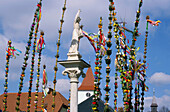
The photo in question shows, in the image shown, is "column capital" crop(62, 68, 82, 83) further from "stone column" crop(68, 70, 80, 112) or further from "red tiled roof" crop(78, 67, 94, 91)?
"red tiled roof" crop(78, 67, 94, 91)

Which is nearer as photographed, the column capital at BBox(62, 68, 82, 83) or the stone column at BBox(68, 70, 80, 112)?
the stone column at BBox(68, 70, 80, 112)

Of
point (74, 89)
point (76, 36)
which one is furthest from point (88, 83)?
point (74, 89)

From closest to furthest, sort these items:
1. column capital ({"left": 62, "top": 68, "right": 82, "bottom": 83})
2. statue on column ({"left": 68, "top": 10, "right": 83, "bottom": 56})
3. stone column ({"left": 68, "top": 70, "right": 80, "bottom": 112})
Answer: stone column ({"left": 68, "top": 70, "right": 80, "bottom": 112}) → column capital ({"left": 62, "top": 68, "right": 82, "bottom": 83}) → statue on column ({"left": 68, "top": 10, "right": 83, "bottom": 56})

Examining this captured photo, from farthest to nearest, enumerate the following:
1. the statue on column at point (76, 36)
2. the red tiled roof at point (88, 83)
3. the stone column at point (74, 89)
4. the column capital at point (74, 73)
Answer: the red tiled roof at point (88, 83) → the statue on column at point (76, 36) → the column capital at point (74, 73) → the stone column at point (74, 89)

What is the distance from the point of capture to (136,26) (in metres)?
8.20

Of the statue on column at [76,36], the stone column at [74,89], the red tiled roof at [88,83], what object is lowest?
the stone column at [74,89]

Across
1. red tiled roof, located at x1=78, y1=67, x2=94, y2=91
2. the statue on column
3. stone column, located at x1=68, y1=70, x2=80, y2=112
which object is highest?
red tiled roof, located at x1=78, y1=67, x2=94, y2=91

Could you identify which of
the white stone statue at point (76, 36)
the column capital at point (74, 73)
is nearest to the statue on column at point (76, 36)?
the white stone statue at point (76, 36)

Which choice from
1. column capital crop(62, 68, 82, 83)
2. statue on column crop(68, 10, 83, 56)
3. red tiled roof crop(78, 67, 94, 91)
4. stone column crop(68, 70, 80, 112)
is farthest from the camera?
red tiled roof crop(78, 67, 94, 91)

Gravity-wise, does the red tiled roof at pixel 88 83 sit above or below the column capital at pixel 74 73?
above

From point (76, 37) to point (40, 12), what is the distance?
6.56 ft

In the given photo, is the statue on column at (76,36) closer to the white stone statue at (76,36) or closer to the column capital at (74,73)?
the white stone statue at (76,36)

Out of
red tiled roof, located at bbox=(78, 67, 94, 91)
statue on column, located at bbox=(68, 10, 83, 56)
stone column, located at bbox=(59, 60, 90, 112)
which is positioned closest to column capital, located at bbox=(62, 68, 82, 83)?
stone column, located at bbox=(59, 60, 90, 112)

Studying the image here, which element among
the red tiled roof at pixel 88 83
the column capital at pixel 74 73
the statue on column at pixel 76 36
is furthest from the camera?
the red tiled roof at pixel 88 83
